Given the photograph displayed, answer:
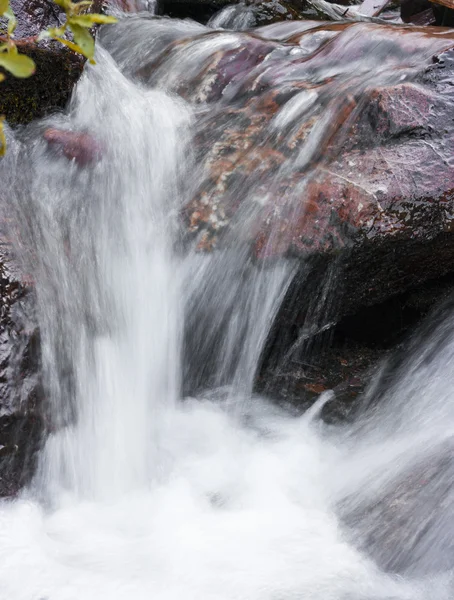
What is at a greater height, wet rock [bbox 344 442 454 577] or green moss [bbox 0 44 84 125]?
green moss [bbox 0 44 84 125]

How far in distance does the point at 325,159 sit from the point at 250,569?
2.21m

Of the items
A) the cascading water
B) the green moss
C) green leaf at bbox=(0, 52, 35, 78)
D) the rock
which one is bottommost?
the cascading water

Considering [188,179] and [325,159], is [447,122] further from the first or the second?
[188,179]

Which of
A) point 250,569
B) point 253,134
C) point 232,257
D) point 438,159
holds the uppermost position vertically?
point 438,159

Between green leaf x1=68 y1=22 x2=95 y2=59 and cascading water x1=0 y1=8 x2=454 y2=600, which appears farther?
cascading water x1=0 y1=8 x2=454 y2=600

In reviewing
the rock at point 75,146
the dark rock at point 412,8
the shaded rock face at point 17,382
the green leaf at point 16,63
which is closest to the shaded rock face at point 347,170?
the rock at point 75,146

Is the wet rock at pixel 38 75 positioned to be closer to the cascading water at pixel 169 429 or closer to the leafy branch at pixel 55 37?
the cascading water at pixel 169 429

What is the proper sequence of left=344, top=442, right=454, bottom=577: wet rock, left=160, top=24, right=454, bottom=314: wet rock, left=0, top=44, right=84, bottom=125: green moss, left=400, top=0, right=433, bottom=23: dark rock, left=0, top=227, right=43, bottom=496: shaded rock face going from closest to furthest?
1. left=344, top=442, right=454, bottom=577: wet rock
2. left=0, top=227, right=43, bottom=496: shaded rock face
3. left=160, top=24, right=454, bottom=314: wet rock
4. left=0, top=44, right=84, bottom=125: green moss
5. left=400, top=0, right=433, bottom=23: dark rock

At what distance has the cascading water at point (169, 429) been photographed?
104 inches

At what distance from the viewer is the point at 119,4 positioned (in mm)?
6742

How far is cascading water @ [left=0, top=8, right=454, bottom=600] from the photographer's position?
2.63 m

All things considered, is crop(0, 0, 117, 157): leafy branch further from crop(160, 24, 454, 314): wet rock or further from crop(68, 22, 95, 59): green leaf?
crop(160, 24, 454, 314): wet rock

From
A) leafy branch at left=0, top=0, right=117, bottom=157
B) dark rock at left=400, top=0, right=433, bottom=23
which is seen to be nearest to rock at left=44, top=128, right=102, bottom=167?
leafy branch at left=0, top=0, right=117, bottom=157

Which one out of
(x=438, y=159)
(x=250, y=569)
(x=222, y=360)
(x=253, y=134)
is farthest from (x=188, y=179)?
(x=250, y=569)
